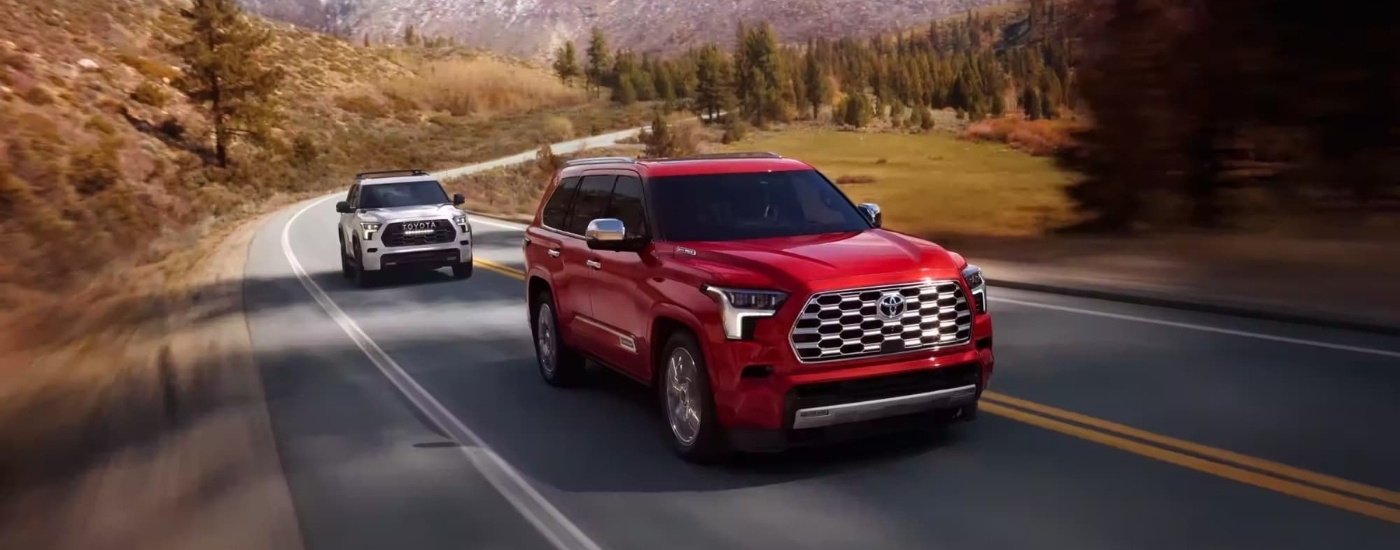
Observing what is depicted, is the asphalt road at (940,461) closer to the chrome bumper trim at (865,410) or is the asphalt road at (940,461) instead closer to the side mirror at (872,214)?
the chrome bumper trim at (865,410)

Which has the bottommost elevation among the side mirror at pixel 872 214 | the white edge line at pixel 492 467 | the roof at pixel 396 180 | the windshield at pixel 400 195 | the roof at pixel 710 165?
the white edge line at pixel 492 467

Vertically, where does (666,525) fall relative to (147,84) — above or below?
below

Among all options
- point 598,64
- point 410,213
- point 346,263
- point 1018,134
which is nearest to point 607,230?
point 410,213

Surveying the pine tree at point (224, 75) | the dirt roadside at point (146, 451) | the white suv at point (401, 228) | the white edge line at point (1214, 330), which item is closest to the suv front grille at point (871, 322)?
the dirt roadside at point (146, 451)

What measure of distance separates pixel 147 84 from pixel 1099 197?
63.4 metres

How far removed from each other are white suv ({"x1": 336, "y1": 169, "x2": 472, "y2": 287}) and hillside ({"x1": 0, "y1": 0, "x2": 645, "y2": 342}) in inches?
164

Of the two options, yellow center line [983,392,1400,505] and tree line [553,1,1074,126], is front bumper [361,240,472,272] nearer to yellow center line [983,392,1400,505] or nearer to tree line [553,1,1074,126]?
yellow center line [983,392,1400,505]

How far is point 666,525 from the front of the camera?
5.81m

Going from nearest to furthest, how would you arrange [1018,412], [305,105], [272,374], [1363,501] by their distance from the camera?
[1363,501] → [1018,412] → [272,374] → [305,105]

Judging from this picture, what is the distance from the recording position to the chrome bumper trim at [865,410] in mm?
6242

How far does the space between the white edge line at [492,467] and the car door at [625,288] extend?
1074 mm

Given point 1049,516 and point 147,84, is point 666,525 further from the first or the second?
point 147,84

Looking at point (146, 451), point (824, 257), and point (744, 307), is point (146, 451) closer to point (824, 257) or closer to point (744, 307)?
point (744, 307)

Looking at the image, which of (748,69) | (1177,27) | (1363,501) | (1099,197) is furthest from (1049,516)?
(748,69)
